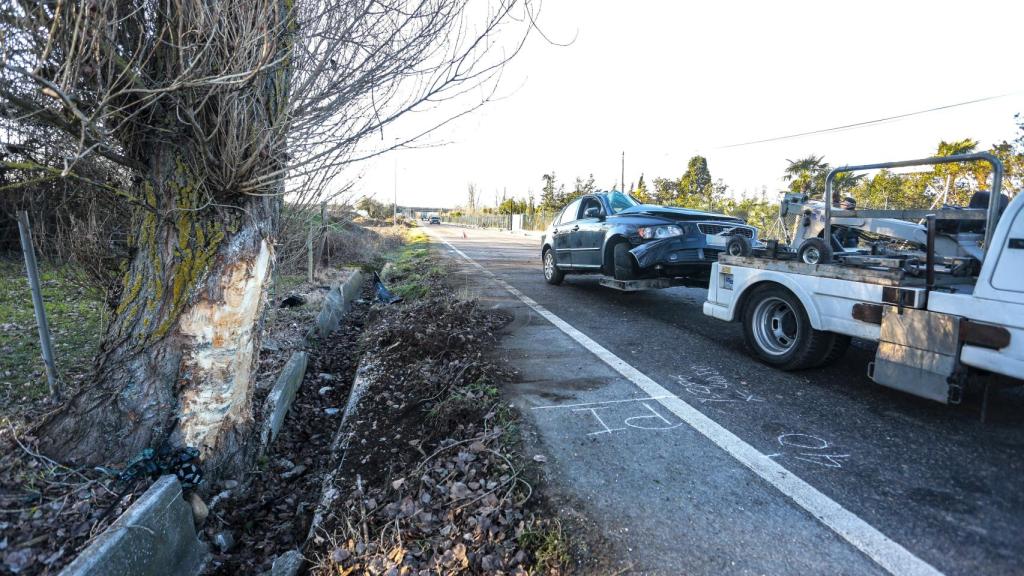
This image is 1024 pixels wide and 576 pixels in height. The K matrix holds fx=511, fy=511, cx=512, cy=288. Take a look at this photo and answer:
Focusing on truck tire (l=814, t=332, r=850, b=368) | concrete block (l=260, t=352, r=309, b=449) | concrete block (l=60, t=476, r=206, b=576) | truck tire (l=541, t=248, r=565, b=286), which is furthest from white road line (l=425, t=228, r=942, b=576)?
truck tire (l=541, t=248, r=565, b=286)

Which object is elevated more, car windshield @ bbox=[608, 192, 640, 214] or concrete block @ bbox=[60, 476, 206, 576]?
car windshield @ bbox=[608, 192, 640, 214]

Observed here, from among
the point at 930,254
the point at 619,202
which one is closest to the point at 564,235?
the point at 619,202

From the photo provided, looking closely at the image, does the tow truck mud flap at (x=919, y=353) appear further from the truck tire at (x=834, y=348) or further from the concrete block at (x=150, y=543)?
the concrete block at (x=150, y=543)

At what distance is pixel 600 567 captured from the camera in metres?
2.29

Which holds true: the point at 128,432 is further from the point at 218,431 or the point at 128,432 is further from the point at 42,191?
the point at 42,191

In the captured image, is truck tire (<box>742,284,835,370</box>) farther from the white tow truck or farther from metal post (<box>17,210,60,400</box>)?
metal post (<box>17,210,60,400</box>)

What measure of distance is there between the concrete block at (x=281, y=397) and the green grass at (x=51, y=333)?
161cm

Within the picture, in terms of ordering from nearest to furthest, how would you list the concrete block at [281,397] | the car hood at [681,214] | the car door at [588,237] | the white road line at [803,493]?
1. the white road line at [803,493]
2. the concrete block at [281,397]
3. the car hood at [681,214]
4. the car door at [588,237]

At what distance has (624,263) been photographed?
24.7ft

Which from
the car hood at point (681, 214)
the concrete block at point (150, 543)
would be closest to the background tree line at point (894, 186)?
the car hood at point (681, 214)

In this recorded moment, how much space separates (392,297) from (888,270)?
297 inches

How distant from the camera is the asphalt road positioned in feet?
7.82

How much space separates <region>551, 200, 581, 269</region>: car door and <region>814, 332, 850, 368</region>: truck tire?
5491 millimetres

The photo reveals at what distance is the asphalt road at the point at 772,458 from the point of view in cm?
238
